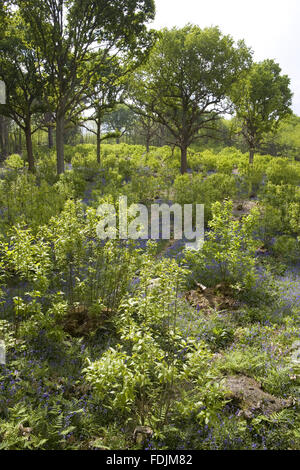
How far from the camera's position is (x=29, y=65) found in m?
13.9

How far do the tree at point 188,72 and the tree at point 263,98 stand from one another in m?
3.26

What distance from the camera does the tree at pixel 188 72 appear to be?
13.6 metres

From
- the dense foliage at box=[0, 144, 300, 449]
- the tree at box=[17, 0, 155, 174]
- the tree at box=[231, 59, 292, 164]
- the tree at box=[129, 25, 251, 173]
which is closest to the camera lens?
the dense foliage at box=[0, 144, 300, 449]

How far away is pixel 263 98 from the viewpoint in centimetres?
1886

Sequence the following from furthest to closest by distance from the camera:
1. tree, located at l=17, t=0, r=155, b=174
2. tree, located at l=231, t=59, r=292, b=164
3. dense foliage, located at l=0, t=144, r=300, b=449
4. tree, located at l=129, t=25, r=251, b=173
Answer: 1. tree, located at l=231, t=59, r=292, b=164
2. tree, located at l=129, t=25, r=251, b=173
3. tree, located at l=17, t=0, r=155, b=174
4. dense foliage, located at l=0, t=144, r=300, b=449

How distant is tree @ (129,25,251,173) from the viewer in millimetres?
13609

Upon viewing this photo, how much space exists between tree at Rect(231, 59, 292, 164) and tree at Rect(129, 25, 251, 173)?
326 cm

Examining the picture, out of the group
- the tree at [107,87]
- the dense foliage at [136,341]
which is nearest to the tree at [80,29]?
the tree at [107,87]

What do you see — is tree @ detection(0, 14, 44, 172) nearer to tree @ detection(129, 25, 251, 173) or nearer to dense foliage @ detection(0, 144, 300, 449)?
tree @ detection(129, 25, 251, 173)

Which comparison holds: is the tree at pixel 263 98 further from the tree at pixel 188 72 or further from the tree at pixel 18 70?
the tree at pixel 18 70

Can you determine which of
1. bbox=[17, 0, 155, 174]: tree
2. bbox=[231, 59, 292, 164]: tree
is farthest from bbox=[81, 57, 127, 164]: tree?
bbox=[231, 59, 292, 164]: tree

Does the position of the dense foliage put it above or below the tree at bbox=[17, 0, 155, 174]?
below

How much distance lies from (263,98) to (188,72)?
7409 millimetres

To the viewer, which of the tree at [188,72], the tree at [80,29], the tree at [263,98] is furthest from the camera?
the tree at [263,98]
